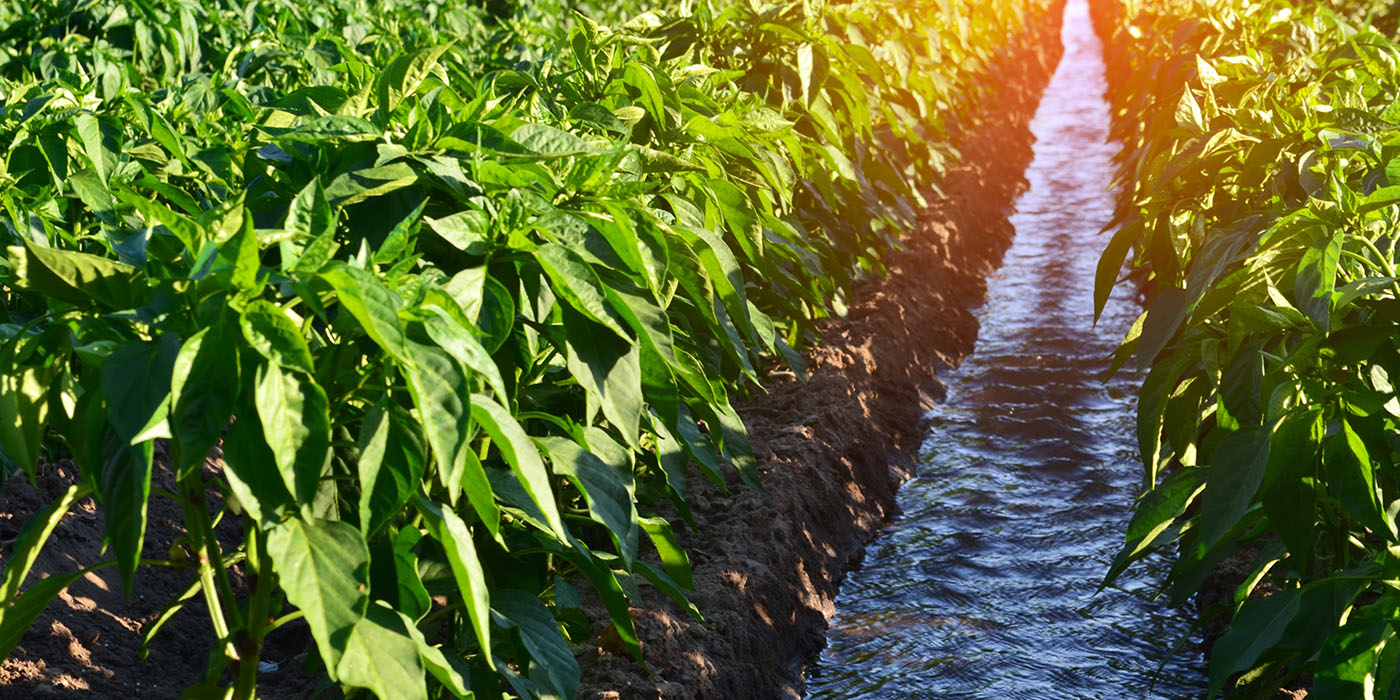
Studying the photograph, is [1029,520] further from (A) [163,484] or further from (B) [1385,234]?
(A) [163,484]

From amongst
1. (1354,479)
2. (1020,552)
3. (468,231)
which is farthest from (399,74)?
(1020,552)

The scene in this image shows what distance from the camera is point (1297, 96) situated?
110 inches

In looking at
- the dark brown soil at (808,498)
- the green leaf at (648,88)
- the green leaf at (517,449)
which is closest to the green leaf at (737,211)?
the green leaf at (648,88)

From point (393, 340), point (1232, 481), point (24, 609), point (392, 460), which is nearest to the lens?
point (393, 340)

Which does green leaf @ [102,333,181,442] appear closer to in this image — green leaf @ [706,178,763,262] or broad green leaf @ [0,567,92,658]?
broad green leaf @ [0,567,92,658]

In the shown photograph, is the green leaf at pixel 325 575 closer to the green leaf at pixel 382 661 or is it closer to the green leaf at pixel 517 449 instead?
the green leaf at pixel 382 661

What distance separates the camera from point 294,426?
1.27 metres

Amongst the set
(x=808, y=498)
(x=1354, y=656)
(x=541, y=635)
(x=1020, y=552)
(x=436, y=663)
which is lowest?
(x=1020, y=552)

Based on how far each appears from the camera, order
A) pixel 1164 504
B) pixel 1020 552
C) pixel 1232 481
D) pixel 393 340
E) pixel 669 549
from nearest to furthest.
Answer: pixel 393 340
pixel 1232 481
pixel 669 549
pixel 1164 504
pixel 1020 552

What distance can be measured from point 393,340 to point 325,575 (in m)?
0.28

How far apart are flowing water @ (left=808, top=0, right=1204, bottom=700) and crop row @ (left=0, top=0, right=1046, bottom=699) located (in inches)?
35.8

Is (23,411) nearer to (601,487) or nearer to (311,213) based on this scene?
(311,213)

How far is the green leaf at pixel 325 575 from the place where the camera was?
128 centimetres

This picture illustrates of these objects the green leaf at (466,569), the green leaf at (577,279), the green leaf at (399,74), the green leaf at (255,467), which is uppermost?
the green leaf at (399,74)
